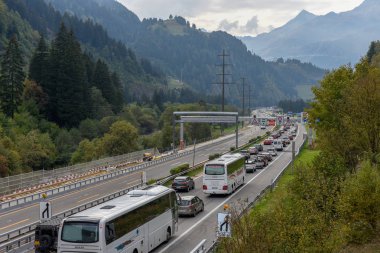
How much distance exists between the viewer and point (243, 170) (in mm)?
50594

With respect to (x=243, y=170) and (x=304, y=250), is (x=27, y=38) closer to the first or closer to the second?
(x=243, y=170)

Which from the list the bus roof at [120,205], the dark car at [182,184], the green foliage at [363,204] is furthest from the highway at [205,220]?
the green foliage at [363,204]

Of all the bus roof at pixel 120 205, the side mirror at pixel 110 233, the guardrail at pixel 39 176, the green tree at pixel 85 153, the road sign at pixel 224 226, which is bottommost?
the green tree at pixel 85 153

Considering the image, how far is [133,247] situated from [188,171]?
119 ft

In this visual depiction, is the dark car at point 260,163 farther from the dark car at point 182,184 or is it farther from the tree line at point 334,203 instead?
the tree line at point 334,203

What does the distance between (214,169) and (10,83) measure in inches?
2718

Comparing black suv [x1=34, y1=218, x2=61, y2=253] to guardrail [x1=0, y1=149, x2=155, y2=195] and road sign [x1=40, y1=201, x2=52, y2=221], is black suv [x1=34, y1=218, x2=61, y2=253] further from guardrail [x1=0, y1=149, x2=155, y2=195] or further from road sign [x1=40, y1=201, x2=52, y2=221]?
guardrail [x1=0, y1=149, x2=155, y2=195]

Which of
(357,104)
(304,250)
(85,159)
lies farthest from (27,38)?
(304,250)

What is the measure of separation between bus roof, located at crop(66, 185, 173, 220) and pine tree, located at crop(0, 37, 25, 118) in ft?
260

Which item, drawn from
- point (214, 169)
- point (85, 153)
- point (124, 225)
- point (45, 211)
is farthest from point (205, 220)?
point (85, 153)

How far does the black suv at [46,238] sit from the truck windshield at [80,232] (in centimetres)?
296

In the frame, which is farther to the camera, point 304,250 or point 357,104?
point 357,104

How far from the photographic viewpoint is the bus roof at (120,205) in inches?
797

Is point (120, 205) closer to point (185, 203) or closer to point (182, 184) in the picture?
point (185, 203)
